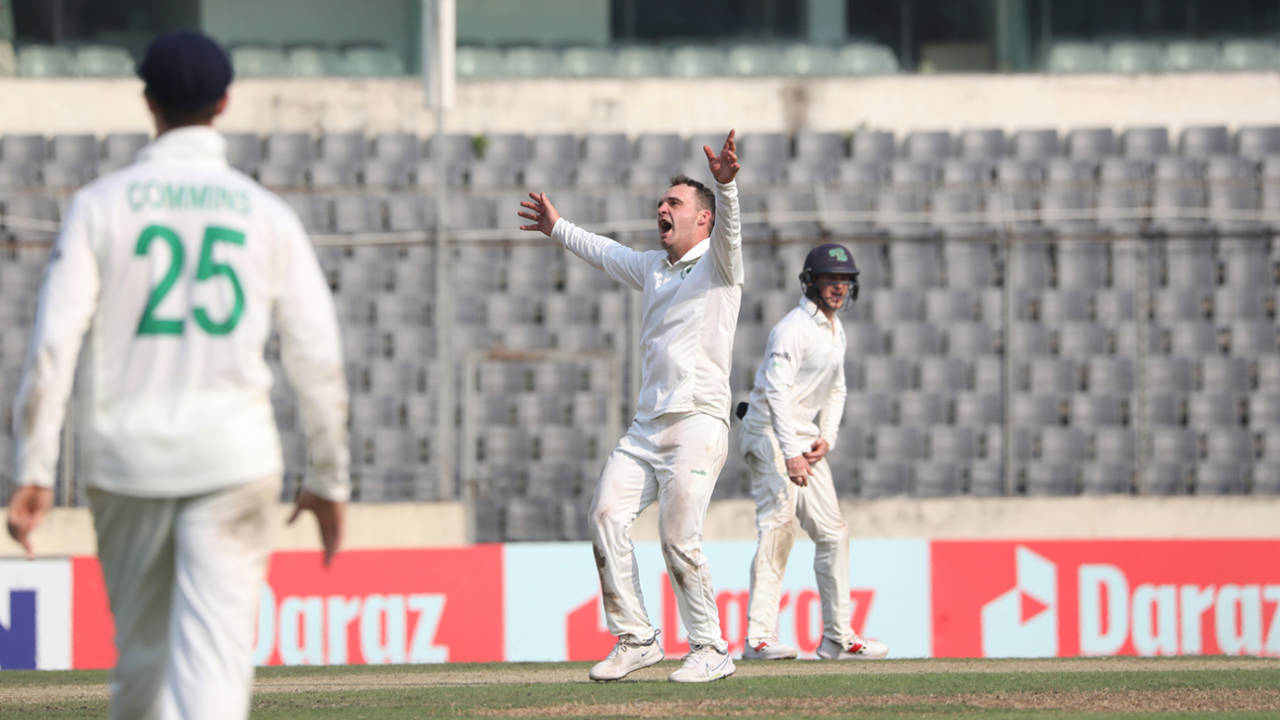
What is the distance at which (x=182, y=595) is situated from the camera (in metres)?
3.63

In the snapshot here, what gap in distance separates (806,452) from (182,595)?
5.40 metres

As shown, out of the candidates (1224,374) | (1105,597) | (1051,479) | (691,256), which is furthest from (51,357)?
(1224,374)

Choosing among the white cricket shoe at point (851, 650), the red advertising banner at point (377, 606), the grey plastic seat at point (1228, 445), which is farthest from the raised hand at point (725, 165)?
the grey plastic seat at point (1228, 445)

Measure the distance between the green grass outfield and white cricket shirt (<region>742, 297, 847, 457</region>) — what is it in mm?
1245

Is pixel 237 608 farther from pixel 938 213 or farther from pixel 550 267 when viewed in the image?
pixel 938 213

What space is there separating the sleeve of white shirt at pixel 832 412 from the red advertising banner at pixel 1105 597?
8.52 feet

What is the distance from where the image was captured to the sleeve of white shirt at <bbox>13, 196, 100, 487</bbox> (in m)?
3.56

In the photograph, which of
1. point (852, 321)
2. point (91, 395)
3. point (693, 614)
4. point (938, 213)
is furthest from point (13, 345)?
point (91, 395)

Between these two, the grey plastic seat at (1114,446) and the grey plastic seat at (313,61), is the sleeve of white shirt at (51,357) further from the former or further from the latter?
the grey plastic seat at (313,61)

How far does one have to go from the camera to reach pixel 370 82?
17797 mm

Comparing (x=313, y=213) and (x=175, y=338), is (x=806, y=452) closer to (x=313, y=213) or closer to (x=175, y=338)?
(x=175, y=338)

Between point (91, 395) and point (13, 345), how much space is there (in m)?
11.5

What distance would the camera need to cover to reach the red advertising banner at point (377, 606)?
1077 centimetres

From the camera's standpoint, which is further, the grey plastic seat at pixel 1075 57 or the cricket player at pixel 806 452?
the grey plastic seat at pixel 1075 57
